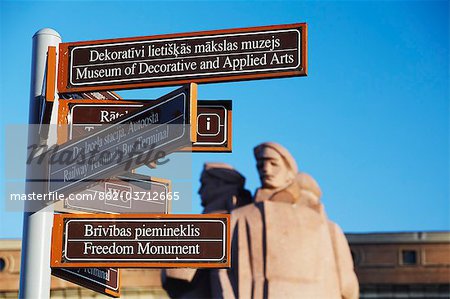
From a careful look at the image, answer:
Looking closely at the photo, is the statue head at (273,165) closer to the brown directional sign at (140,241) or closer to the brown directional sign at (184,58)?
the brown directional sign at (184,58)

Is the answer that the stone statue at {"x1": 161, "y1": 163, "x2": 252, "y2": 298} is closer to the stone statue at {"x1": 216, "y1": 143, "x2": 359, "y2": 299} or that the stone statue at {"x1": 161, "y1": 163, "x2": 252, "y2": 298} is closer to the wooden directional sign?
the stone statue at {"x1": 216, "y1": 143, "x2": 359, "y2": 299}

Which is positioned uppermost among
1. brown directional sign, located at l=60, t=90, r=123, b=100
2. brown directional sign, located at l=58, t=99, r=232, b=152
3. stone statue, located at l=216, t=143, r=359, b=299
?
stone statue, located at l=216, t=143, r=359, b=299

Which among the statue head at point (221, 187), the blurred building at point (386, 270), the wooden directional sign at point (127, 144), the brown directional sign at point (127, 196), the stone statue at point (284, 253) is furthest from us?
the blurred building at point (386, 270)

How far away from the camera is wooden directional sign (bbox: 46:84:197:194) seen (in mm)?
5848

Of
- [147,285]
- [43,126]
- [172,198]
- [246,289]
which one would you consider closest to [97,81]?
[43,126]

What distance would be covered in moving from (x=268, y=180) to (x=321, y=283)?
283 centimetres

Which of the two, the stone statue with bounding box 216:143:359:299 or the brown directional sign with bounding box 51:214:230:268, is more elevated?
the stone statue with bounding box 216:143:359:299

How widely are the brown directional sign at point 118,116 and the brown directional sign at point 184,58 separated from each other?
172 millimetres

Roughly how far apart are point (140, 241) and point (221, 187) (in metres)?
20.9

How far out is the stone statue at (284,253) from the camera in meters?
23.2

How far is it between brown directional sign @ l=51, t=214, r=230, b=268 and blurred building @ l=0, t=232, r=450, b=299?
33.4m

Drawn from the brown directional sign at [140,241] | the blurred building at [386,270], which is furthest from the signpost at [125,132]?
the blurred building at [386,270]

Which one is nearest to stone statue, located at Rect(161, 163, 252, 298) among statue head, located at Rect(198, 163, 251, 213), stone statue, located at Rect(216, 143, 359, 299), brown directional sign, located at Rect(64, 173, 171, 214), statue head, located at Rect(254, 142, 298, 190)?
statue head, located at Rect(198, 163, 251, 213)

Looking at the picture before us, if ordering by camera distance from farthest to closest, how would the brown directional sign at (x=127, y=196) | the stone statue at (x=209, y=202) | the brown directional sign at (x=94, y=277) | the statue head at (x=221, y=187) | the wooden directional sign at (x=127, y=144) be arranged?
the statue head at (x=221, y=187)
the stone statue at (x=209, y=202)
the brown directional sign at (x=127, y=196)
the brown directional sign at (x=94, y=277)
the wooden directional sign at (x=127, y=144)
